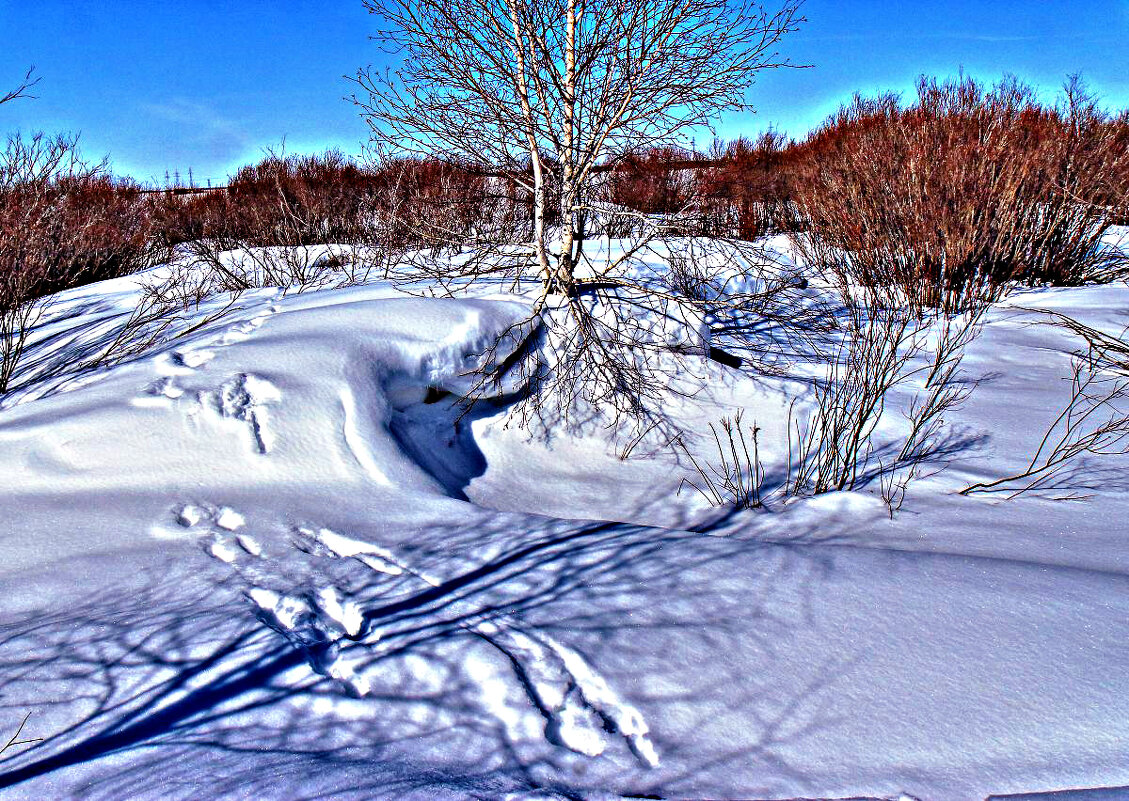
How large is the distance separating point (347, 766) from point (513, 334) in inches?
141

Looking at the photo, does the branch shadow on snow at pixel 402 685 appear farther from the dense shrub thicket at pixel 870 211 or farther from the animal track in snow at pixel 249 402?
the dense shrub thicket at pixel 870 211

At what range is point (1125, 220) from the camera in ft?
29.3

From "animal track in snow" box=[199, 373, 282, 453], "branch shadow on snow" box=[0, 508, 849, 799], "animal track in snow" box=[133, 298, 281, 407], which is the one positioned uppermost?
"animal track in snow" box=[133, 298, 281, 407]

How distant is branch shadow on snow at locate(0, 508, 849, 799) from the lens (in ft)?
5.40

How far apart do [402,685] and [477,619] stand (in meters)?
0.36

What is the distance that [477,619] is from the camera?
7.52 feet

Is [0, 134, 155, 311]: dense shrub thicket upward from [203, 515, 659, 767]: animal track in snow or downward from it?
upward

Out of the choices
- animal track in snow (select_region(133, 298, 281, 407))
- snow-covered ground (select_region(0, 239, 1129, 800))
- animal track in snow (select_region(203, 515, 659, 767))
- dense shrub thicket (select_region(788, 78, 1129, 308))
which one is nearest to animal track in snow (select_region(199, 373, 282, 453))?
snow-covered ground (select_region(0, 239, 1129, 800))

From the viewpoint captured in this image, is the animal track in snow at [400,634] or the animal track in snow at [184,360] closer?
the animal track in snow at [400,634]

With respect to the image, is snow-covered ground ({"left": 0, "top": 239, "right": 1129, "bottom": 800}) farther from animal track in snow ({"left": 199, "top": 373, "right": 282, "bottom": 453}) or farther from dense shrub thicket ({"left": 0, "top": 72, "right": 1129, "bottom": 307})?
dense shrub thicket ({"left": 0, "top": 72, "right": 1129, "bottom": 307})

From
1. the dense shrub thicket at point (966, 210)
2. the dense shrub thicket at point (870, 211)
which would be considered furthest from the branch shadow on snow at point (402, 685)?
the dense shrub thicket at point (966, 210)

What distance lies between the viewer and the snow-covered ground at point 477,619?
169 cm

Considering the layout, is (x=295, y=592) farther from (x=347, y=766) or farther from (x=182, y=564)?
(x=347, y=766)

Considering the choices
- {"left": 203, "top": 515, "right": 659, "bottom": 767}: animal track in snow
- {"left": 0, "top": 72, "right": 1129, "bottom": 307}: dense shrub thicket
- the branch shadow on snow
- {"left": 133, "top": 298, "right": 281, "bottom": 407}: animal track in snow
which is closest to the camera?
the branch shadow on snow
